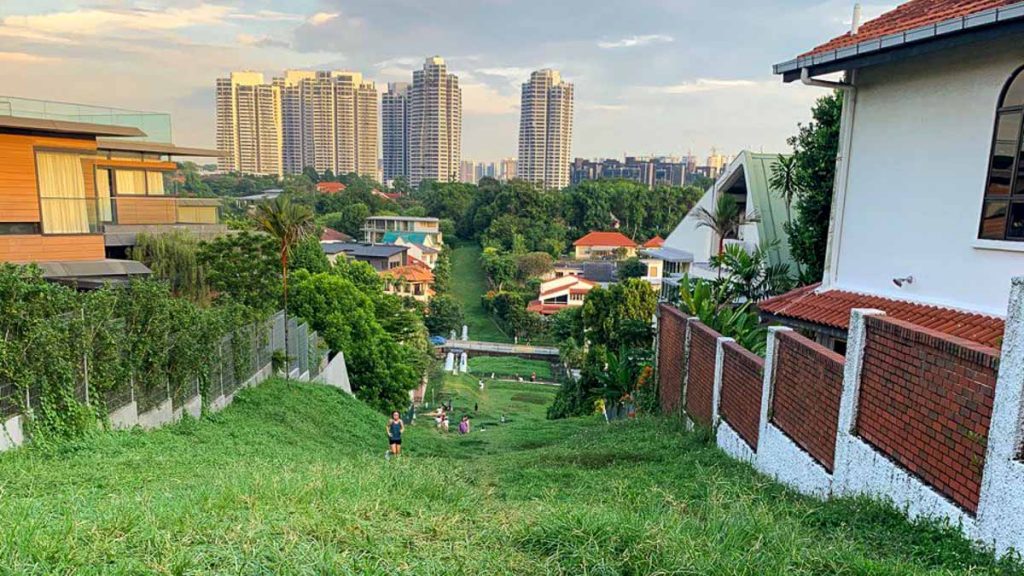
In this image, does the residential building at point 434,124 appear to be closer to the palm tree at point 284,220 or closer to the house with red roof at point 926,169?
the palm tree at point 284,220

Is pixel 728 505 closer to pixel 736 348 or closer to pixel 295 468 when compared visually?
pixel 736 348

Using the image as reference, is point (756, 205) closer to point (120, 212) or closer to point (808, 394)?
point (808, 394)

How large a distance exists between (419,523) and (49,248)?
1214 cm

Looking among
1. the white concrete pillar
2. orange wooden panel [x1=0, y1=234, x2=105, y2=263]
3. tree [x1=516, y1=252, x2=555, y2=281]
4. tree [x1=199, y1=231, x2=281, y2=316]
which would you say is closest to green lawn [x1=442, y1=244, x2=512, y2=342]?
tree [x1=516, y1=252, x2=555, y2=281]

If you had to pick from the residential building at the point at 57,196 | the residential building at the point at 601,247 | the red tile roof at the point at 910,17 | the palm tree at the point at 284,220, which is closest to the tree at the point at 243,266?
the palm tree at the point at 284,220

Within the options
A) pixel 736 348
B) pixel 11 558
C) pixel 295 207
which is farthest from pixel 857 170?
pixel 295 207

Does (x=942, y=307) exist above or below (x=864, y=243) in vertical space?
below

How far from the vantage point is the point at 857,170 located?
763 centimetres

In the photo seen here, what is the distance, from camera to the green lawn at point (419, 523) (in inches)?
119

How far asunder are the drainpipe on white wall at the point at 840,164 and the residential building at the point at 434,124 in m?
131

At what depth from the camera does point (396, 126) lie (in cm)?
15588

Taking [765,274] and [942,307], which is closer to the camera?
[942,307]

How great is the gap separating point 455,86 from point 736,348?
5638 inches

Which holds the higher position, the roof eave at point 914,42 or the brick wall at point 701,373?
the roof eave at point 914,42
